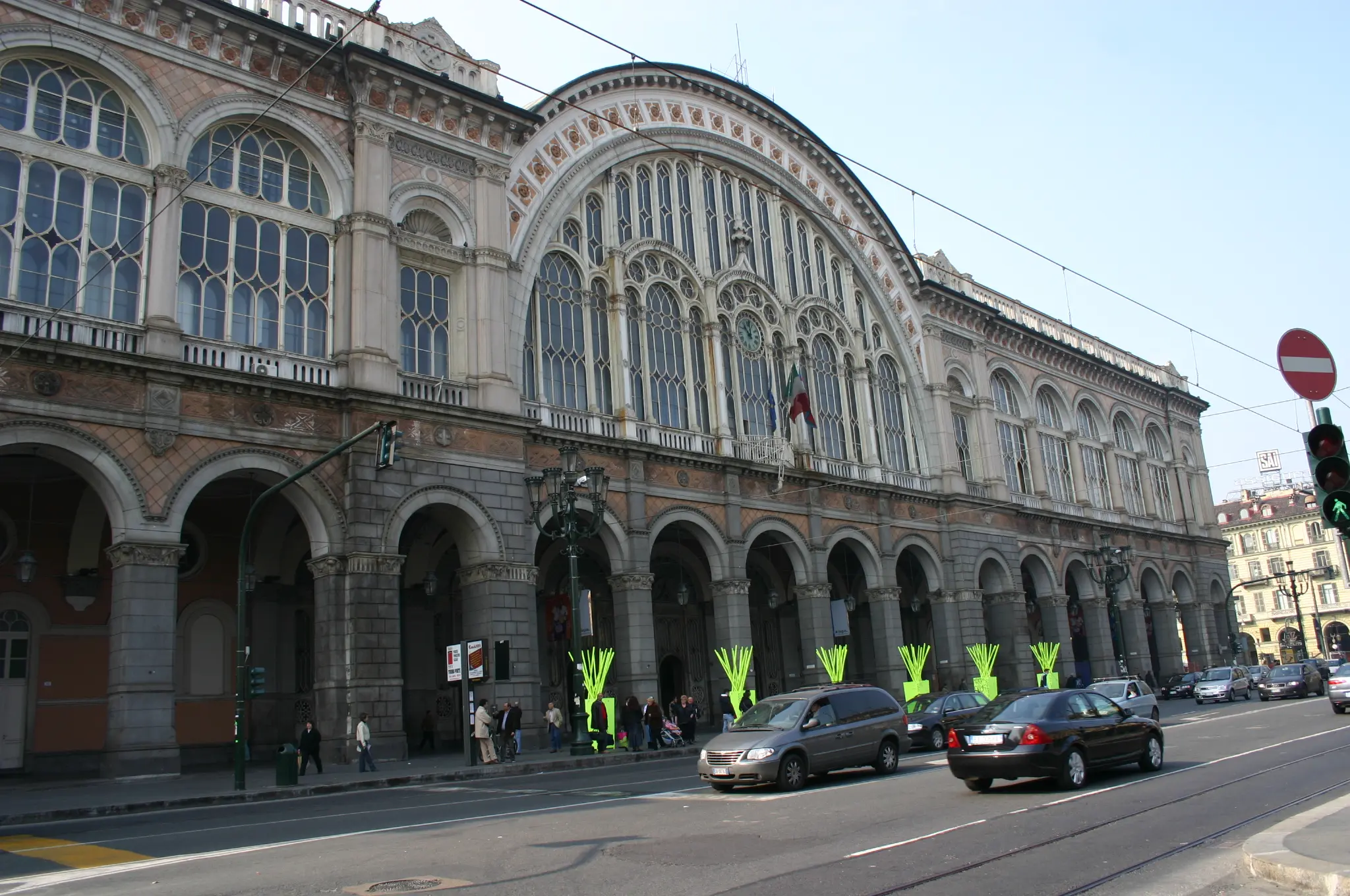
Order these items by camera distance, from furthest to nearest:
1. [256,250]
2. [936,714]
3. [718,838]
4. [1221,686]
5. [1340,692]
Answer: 1. [1221,686]
2. [1340,692]
3. [936,714]
4. [256,250]
5. [718,838]

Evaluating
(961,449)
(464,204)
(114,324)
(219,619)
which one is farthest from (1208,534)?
(114,324)

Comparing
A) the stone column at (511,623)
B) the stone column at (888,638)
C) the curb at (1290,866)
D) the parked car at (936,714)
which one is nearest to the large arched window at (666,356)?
the stone column at (511,623)

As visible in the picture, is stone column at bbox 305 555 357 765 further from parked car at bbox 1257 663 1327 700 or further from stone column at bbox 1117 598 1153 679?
stone column at bbox 1117 598 1153 679

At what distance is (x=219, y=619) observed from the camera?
91.3 feet

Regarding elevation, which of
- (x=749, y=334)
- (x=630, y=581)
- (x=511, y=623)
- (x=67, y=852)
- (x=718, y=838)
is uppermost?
(x=749, y=334)

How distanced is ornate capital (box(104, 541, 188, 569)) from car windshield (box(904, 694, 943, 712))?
56.8 feet

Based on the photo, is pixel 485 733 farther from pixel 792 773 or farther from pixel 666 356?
pixel 666 356

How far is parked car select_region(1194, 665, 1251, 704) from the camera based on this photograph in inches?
1679

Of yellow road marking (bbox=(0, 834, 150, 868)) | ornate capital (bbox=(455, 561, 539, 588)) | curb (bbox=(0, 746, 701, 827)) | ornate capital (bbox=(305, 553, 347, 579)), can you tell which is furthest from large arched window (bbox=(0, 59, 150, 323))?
yellow road marking (bbox=(0, 834, 150, 868))

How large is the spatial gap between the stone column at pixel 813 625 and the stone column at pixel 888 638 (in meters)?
3.33

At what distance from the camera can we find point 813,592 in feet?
119

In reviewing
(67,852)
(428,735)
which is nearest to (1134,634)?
(428,735)

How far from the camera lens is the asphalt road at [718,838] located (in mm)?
9078

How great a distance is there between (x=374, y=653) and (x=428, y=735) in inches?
292
